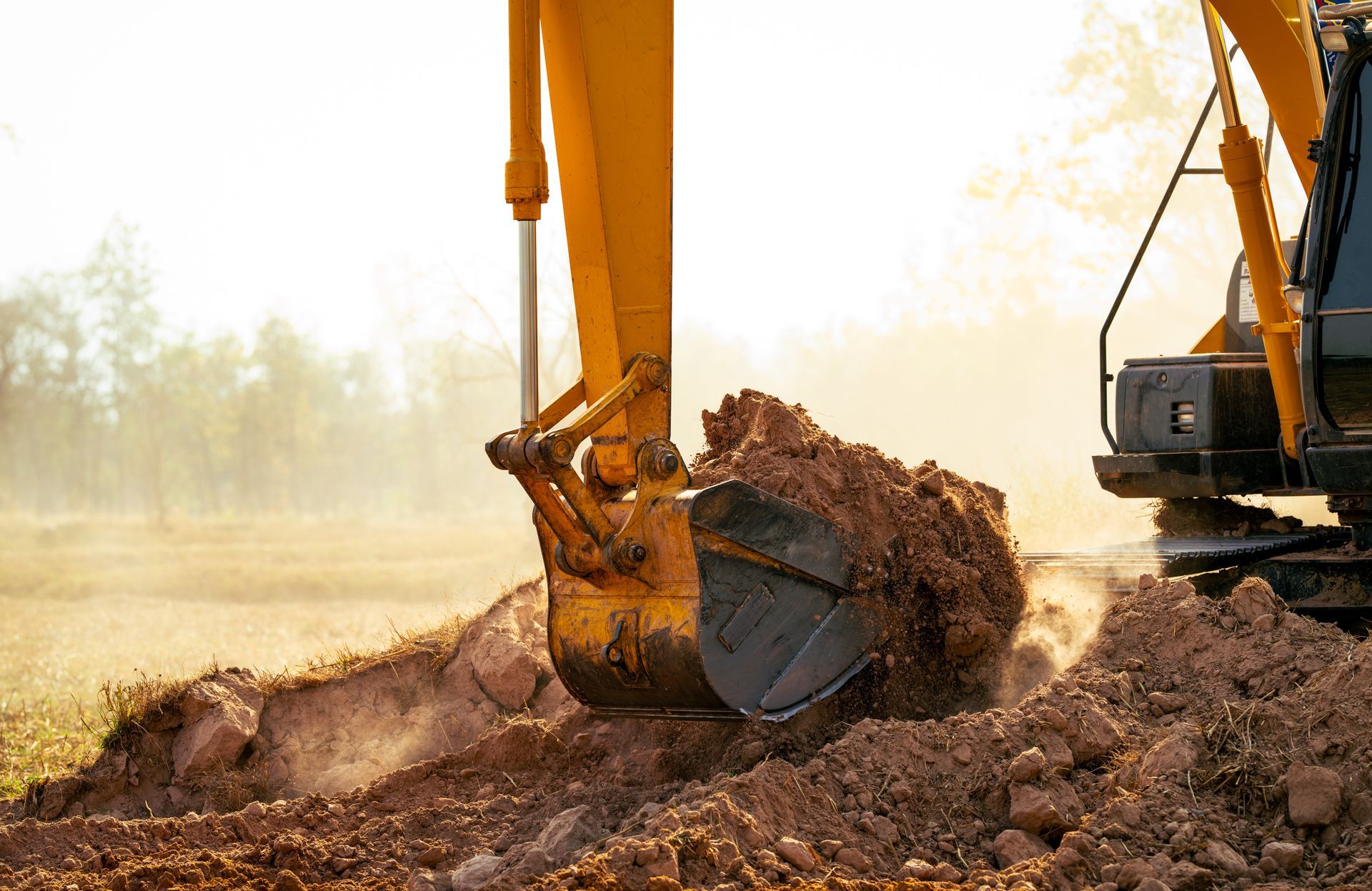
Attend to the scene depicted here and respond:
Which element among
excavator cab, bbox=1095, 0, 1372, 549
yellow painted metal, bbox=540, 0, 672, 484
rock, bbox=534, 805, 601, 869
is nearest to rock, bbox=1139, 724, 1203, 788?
excavator cab, bbox=1095, 0, 1372, 549

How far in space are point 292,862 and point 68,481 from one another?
5878 cm

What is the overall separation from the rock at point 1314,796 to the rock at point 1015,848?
2.41ft

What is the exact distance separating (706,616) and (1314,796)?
1.90 meters

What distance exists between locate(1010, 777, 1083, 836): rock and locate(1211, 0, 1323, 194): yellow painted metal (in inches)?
125

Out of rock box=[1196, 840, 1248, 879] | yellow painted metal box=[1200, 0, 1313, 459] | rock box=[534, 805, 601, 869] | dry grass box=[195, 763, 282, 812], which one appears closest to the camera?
rock box=[1196, 840, 1248, 879]

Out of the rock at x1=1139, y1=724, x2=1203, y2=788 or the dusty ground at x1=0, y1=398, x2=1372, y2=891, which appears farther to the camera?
the rock at x1=1139, y1=724, x2=1203, y2=788

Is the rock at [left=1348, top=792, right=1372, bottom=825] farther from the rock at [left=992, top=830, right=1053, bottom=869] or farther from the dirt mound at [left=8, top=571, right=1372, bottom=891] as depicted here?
the rock at [left=992, top=830, right=1053, bottom=869]

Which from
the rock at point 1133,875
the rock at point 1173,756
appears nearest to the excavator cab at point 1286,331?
the rock at point 1173,756

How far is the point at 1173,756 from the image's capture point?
4.21m

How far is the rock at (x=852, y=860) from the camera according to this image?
3773mm

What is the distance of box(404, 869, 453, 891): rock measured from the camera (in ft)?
12.6

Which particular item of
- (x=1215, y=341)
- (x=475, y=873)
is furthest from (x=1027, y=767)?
(x=1215, y=341)

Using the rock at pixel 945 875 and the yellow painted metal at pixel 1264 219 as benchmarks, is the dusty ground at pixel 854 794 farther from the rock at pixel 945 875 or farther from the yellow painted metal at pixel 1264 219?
the yellow painted metal at pixel 1264 219

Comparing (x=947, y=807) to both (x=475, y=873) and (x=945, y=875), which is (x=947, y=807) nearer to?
(x=945, y=875)
